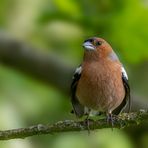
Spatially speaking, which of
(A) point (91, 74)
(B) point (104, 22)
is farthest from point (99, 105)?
(B) point (104, 22)

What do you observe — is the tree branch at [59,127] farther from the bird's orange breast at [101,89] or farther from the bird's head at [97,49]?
the bird's head at [97,49]

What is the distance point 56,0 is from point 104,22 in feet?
1.88

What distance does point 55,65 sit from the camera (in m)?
8.28

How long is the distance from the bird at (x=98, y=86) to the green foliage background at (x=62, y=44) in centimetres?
17

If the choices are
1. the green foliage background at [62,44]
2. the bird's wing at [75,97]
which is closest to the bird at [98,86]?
the bird's wing at [75,97]

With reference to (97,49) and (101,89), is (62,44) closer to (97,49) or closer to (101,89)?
(97,49)

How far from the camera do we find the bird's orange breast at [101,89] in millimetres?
6785

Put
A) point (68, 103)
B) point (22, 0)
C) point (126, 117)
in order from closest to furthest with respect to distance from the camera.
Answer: point (126, 117), point (68, 103), point (22, 0)

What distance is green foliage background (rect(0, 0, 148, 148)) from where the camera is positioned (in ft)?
21.5

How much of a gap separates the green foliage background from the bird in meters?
0.17

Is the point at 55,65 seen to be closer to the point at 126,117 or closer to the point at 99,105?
the point at 99,105

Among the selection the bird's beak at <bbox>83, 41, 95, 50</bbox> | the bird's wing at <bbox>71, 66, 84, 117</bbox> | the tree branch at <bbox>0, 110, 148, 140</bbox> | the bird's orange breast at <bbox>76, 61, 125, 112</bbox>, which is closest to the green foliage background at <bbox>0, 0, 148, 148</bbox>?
the bird's beak at <bbox>83, 41, 95, 50</bbox>

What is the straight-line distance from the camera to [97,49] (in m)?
7.33

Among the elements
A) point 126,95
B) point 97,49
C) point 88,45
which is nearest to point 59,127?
point 126,95
